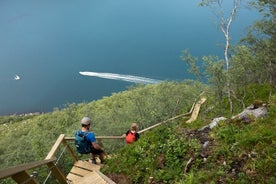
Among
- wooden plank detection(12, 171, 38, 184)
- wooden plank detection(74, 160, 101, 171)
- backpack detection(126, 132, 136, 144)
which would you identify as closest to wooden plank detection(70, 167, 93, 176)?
wooden plank detection(74, 160, 101, 171)

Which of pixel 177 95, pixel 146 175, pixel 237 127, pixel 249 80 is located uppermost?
pixel 237 127

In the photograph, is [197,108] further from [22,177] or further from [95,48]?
[95,48]

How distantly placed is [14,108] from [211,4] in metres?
91.5

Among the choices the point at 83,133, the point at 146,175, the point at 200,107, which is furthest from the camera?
the point at 200,107

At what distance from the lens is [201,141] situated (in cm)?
873

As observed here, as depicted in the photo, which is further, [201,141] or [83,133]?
[83,133]

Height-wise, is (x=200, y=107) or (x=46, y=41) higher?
(x=46, y=41)

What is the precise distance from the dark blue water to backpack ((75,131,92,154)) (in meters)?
73.5

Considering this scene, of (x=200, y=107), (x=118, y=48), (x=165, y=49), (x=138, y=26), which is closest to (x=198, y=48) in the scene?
(x=165, y=49)

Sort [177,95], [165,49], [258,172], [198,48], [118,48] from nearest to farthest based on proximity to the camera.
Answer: [258,172]
[177,95]
[198,48]
[165,49]
[118,48]

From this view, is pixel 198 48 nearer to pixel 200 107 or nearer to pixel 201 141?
pixel 200 107

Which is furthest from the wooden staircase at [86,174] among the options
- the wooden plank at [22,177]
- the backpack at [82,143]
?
the wooden plank at [22,177]

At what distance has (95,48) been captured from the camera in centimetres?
13988

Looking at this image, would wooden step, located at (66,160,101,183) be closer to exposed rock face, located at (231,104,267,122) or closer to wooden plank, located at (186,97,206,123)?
exposed rock face, located at (231,104,267,122)
